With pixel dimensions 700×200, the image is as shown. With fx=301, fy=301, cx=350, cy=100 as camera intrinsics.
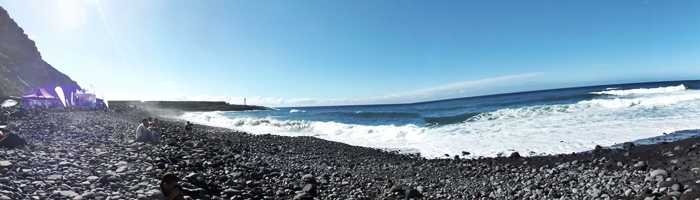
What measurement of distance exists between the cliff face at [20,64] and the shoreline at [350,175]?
61.1 meters

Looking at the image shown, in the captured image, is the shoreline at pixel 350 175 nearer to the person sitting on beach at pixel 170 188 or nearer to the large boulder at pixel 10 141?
the large boulder at pixel 10 141

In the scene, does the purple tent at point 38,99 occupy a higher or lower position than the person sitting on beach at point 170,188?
higher

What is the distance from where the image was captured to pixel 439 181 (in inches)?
298

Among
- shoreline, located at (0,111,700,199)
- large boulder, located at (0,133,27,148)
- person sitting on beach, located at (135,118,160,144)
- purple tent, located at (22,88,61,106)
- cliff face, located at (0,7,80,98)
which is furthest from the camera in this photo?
cliff face, located at (0,7,80,98)

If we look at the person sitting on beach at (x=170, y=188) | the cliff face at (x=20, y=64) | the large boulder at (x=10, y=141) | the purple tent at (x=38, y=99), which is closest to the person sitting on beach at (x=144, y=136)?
the large boulder at (x=10, y=141)

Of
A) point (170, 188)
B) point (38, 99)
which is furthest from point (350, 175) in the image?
Answer: point (38, 99)

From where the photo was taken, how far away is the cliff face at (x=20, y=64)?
167ft

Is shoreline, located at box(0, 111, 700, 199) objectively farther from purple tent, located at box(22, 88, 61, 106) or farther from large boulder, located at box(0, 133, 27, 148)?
purple tent, located at box(22, 88, 61, 106)

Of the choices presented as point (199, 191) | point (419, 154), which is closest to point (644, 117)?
point (419, 154)

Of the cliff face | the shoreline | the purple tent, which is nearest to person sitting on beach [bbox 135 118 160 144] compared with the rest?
the shoreline

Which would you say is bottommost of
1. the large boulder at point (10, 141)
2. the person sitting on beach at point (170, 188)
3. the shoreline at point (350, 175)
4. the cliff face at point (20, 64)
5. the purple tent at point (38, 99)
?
the shoreline at point (350, 175)

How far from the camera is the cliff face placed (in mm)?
51053

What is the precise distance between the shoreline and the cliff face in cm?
6110

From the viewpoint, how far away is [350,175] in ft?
26.4
